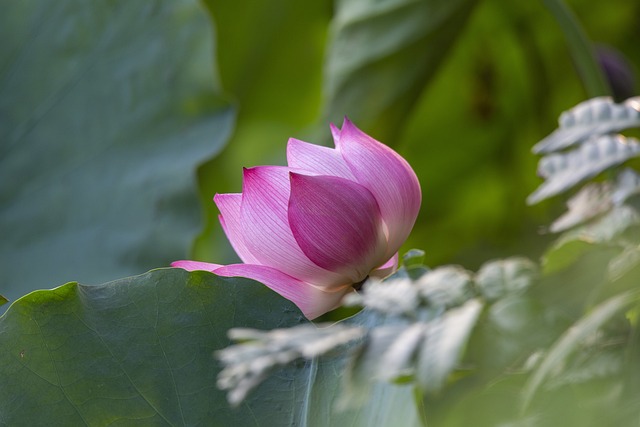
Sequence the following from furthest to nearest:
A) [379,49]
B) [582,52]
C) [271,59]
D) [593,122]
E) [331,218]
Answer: [271,59], [379,49], [582,52], [331,218], [593,122]

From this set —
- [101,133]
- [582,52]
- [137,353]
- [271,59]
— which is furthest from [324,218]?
[271,59]

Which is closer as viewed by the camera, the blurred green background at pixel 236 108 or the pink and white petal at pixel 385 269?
the pink and white petal at pixel 385 269

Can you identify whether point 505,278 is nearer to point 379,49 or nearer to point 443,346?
point 443,346

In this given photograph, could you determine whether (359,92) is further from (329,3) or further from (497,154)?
(497,154)

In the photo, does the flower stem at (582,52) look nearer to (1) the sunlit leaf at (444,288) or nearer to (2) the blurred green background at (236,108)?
(2) the blurred green background at (236,108)

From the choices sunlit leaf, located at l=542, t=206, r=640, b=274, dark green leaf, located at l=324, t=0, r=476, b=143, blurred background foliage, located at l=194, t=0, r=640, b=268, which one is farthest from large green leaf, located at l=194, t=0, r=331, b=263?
sunlit leaf, located at l=542, t=206, r=640, b=274

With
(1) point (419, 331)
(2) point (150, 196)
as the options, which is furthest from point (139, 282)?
(2) point (150, 196)

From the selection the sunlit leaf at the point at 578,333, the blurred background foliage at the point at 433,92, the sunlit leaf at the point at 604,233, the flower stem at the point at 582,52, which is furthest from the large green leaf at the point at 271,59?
the sunlit leaf at the point at 578,333
